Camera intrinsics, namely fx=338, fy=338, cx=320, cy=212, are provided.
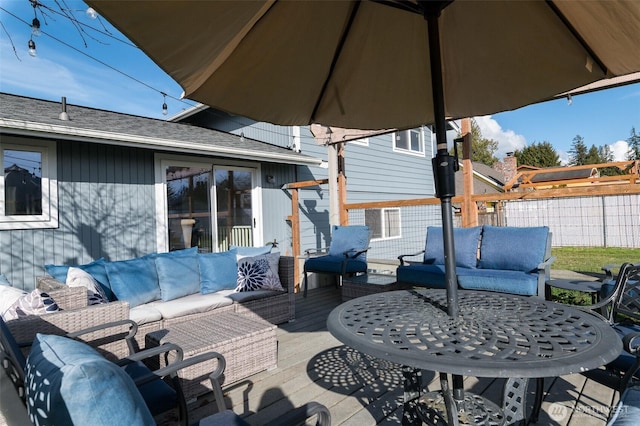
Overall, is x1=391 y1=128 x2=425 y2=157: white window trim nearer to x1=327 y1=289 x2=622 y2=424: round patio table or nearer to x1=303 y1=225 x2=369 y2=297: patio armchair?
x1=303 y1=225 x2=369 y2=297: patio armchair

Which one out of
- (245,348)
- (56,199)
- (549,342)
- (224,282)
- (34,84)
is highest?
(34,84)

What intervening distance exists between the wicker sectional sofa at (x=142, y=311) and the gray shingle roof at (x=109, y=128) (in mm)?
1732

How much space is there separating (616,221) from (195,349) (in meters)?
11.3

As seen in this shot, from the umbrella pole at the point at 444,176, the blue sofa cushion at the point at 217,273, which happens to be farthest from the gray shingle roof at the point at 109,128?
the umbrella pole at the point at 444,176

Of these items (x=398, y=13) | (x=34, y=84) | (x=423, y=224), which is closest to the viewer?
(x=398, y=13)

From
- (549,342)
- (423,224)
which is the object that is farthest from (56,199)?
(423,224)

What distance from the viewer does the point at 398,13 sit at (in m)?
1.90

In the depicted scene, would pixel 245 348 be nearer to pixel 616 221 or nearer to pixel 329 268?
pixel 329 268

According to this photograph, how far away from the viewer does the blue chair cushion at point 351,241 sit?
5645 millimetres

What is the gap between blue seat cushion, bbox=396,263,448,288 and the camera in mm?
4277

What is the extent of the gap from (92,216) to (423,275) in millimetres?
4558

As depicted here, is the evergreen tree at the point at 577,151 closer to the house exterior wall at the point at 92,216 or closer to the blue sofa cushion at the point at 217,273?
the blue sofa cushion at the point at 217,273

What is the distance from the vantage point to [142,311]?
10.9 feet

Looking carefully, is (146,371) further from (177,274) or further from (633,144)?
(633,144)
